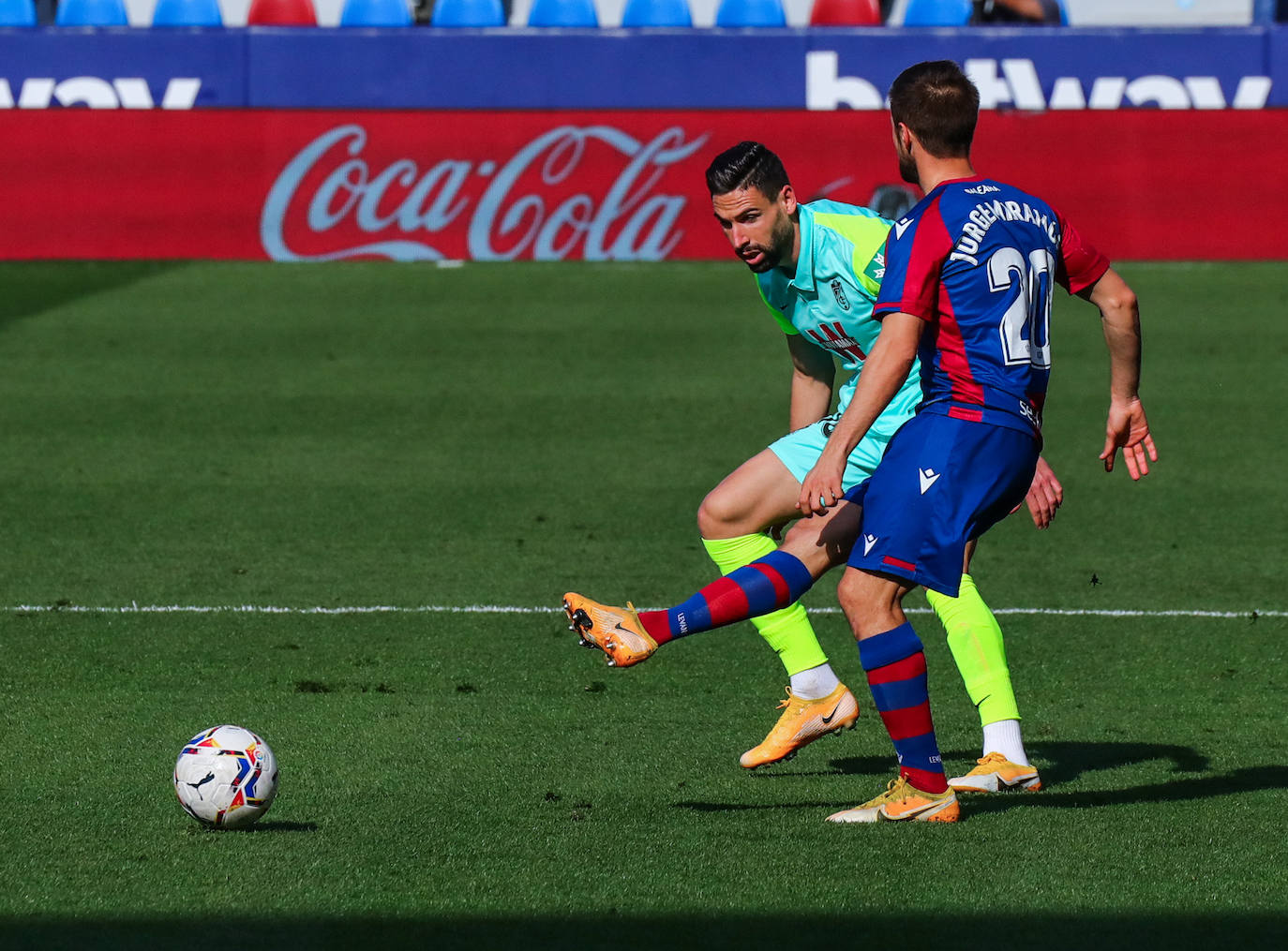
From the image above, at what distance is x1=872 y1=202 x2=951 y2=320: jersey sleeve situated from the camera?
14.8 ft

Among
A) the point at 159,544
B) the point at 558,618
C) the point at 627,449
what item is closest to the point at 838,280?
the point at 558,618

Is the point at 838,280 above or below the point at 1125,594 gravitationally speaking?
above

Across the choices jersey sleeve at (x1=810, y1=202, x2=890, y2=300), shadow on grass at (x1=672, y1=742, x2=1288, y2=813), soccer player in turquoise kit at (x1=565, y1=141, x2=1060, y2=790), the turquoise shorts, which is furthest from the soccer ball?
jersey sleeve at (x1=810, y1=202, x2=890, y2=300)

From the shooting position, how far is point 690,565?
8414 millimetres

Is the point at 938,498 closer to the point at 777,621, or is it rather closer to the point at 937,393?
the point at 937,393

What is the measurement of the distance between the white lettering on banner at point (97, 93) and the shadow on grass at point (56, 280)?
255cm

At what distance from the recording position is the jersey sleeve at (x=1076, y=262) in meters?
4.86

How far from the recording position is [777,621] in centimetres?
567

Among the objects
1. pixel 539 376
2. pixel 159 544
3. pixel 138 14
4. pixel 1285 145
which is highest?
pixel 138 14

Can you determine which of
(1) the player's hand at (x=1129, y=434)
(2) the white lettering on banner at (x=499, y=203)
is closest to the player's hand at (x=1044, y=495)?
(1) the player's hand at (x=1129, y=434)

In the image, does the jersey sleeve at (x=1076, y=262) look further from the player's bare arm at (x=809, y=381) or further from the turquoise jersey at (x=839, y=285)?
the player's bare arm at (x=809, y=381)

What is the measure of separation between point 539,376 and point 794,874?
8916mm

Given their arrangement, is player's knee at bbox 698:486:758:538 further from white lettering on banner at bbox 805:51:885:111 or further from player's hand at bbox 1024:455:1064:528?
white lettering on banner at bbox 805:51:885:111

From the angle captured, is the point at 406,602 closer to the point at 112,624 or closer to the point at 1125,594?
the point at 112,624
